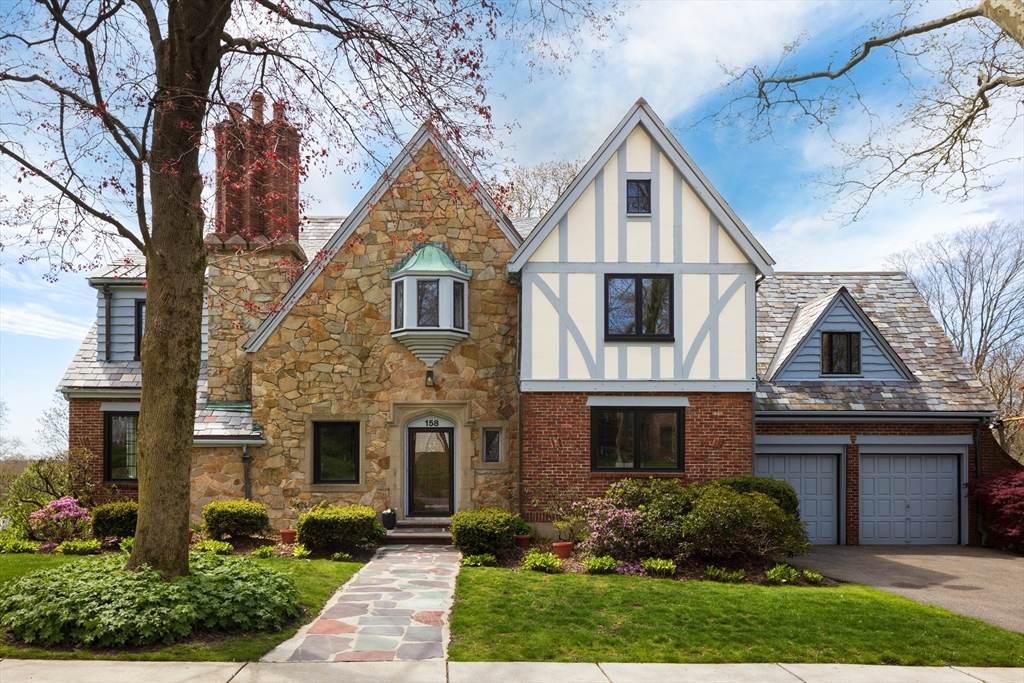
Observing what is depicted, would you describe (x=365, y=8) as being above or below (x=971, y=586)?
above

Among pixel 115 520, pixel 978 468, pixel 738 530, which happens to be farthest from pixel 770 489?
pixel 115 520

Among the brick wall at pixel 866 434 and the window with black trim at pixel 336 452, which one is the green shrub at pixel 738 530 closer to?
the brick wall at pixel 866 434

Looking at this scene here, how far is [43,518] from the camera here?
14.1 metres

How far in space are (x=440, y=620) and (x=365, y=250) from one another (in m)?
8.82

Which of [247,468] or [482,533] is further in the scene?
[247,468]

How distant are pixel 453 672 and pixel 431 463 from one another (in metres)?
8.51

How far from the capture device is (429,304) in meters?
15.4

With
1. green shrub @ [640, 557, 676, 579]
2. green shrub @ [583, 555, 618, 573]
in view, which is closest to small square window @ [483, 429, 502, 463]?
green shrub @ [583, 555, 618, 573]

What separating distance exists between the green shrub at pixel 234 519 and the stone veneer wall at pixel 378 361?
1.22 metres

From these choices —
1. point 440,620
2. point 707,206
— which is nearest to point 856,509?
point 707,206

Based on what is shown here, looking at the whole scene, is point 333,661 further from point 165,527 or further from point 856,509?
point 856,509

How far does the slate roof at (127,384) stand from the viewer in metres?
15.5

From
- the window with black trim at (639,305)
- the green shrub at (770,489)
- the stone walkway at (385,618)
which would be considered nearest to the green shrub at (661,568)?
the green shrub at (770,489)

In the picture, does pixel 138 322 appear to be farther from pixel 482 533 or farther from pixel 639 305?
pixel 639 305
